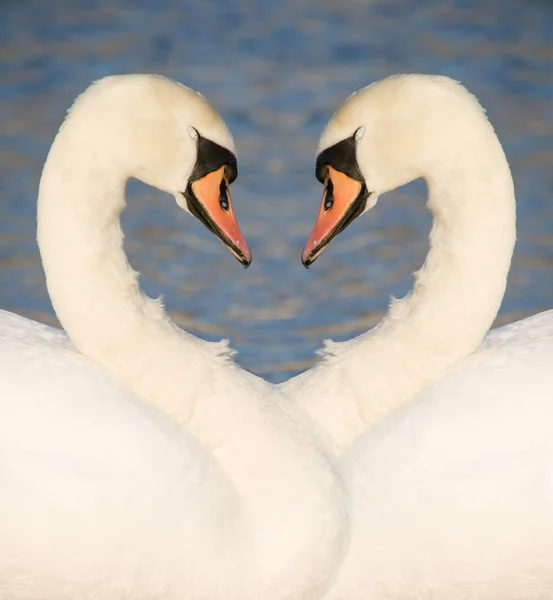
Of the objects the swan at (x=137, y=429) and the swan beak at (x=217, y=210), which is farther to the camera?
the swan beak at (x=217, y=210)

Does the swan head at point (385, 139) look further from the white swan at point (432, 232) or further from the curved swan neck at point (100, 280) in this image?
the curved swan neck at point (100, 280)

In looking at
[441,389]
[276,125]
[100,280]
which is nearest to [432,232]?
[441,389]

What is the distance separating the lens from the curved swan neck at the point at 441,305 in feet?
14.0

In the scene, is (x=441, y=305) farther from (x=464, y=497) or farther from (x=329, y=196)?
(x=464, y=497)

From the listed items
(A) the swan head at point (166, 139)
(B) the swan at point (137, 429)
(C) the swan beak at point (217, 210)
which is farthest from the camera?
(C) the swan beak at point (217, 210)

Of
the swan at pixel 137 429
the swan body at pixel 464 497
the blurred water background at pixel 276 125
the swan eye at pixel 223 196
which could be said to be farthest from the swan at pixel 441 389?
the blurred water background at pixel 276 125

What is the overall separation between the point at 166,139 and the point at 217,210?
0.75 ft

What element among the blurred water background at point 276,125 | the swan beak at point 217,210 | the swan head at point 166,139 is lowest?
the blurred water background at point 276,125

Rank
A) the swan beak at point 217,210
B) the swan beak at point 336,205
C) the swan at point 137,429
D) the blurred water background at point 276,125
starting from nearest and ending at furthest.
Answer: the swan at point 137,429 < the swan beak at point 217,210 < the swan beak at point 336,205 < the blurred water background at point 276,125

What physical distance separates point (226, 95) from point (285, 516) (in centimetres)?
546

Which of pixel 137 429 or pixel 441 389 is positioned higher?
pixel 441 389

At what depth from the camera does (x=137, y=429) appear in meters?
4.02

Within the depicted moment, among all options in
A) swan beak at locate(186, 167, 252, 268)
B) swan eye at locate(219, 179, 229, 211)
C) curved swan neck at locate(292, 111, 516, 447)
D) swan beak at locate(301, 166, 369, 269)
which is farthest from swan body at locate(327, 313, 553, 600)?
swan eye at locate(219, 179, 229, 211)

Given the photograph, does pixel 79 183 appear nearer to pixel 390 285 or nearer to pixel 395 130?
pixel 395 130
